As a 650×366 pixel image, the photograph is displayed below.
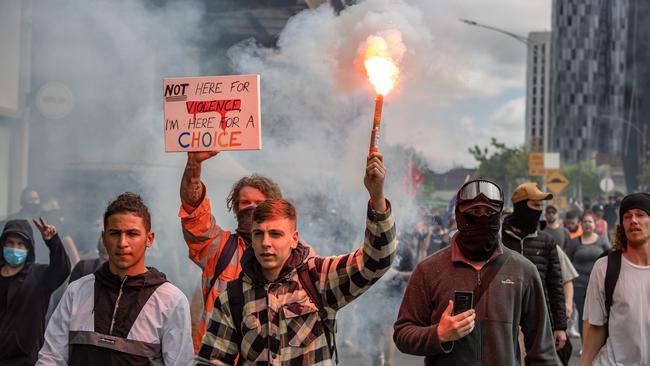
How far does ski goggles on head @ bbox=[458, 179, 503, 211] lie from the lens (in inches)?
143

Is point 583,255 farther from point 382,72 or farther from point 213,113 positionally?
point 382,72

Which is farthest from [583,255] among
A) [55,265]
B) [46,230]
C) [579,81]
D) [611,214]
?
[579,81]

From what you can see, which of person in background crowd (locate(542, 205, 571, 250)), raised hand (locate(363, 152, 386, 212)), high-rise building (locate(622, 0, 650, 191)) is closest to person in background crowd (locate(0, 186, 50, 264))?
person in background crowd (locate(542, 205, 571, 250))

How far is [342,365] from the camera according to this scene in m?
8.71

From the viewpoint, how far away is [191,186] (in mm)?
4379

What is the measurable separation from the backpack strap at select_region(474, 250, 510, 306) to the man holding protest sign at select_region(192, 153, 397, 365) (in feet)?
1.54

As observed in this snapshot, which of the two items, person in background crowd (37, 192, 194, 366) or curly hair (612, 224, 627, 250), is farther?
curly hair (612, 224, 627, 250)

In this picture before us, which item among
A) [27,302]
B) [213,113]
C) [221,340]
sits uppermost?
[213,113]

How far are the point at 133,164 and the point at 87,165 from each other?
910 mm

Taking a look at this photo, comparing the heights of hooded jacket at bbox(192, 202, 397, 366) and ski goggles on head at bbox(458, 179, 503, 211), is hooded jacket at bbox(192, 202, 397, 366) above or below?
below

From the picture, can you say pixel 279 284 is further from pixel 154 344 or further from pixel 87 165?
pixel 87 165

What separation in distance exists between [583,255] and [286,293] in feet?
25.0

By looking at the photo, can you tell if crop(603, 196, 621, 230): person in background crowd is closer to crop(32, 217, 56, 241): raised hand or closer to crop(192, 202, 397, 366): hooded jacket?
crop(32, 217, 56, 241): raised hand

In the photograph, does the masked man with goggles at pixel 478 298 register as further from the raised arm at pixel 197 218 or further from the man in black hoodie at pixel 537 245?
the man in black hoodie at pixel 537 245
